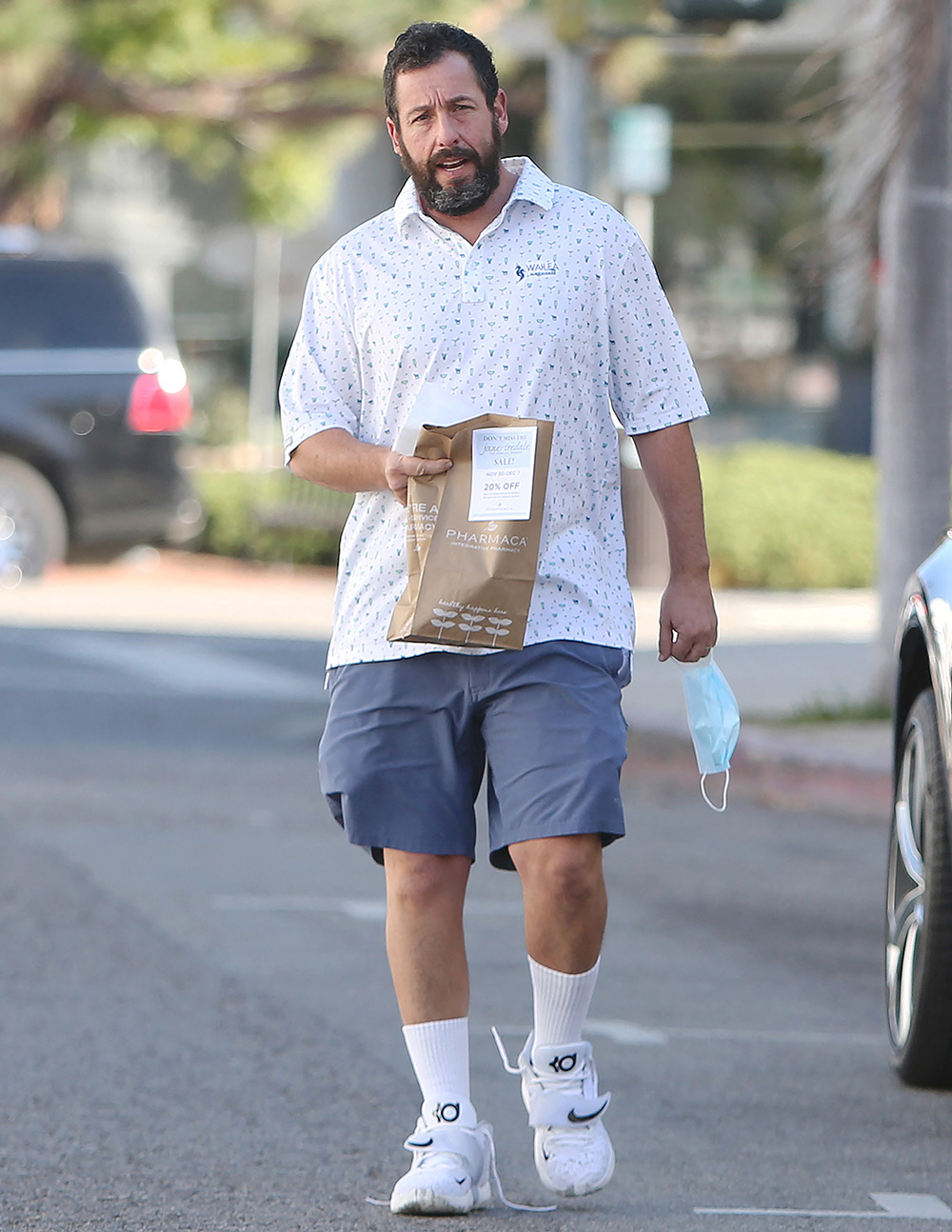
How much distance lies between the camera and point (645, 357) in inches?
155

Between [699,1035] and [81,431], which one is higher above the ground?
[81,431]

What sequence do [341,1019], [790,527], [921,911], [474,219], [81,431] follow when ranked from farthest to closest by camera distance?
1. [790,527]
2. [81,431]
3. [341,1019]
4. [921,911]
5. [474,219]

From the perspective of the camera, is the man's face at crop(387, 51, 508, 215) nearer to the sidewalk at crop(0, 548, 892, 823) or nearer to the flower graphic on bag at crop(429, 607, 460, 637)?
the flower graphic on bag at crop(429, 607, 460, 637)

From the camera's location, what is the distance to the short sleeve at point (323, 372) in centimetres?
394

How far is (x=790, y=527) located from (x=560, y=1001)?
44.0 ft

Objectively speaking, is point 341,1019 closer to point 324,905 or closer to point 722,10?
point 324,905

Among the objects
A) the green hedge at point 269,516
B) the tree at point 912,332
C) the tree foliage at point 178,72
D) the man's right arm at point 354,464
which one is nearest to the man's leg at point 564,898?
the man's right arm at point 354,464

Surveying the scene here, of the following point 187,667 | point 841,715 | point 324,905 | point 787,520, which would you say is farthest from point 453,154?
point 787,520

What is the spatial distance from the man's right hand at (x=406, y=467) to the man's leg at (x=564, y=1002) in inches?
24.1

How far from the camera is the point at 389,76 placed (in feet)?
12.9

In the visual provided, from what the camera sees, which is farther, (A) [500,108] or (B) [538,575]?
(A) [500,108]

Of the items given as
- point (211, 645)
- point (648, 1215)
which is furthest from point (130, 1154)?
point (211, 645)

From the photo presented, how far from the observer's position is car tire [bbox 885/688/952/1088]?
4637 millimetres

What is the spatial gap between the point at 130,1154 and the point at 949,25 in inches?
276
